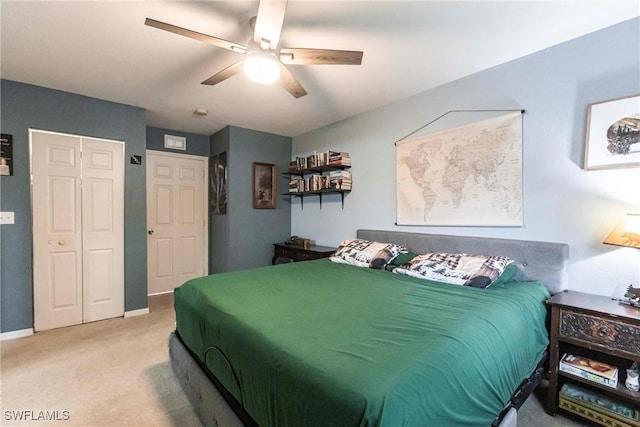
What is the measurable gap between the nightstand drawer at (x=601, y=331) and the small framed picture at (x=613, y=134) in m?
1.03

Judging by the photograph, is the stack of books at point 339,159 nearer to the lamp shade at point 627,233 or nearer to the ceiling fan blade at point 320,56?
the ceiling fan blade at point 320,56

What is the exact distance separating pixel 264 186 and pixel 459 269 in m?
3.19

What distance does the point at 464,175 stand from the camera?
272cm

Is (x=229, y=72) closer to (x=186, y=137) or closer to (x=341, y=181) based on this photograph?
(x=341, y=181)

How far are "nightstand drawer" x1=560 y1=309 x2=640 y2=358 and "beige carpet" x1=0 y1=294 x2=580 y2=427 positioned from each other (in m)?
0.55

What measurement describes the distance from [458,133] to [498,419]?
2272 mm

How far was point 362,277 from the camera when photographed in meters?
2.43

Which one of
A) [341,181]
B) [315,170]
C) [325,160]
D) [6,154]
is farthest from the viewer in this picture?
[315,170]

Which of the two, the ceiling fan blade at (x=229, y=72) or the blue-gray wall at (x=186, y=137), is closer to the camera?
the ceiling fan blade at (x=229, y=72)

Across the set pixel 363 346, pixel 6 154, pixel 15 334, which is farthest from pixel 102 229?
pixel 363 346

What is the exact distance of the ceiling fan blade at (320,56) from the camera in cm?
182

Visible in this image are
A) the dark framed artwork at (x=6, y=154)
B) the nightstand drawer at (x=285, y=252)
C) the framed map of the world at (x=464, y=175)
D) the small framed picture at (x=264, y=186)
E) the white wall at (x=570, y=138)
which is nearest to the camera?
the white wall at (x=570, y=138)

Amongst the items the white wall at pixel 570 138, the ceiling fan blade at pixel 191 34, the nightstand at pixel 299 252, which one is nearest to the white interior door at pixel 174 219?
the nightstand at pixel 299 252

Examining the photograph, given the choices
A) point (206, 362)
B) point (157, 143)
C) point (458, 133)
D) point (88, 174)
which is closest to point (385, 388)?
point (206, 362)
